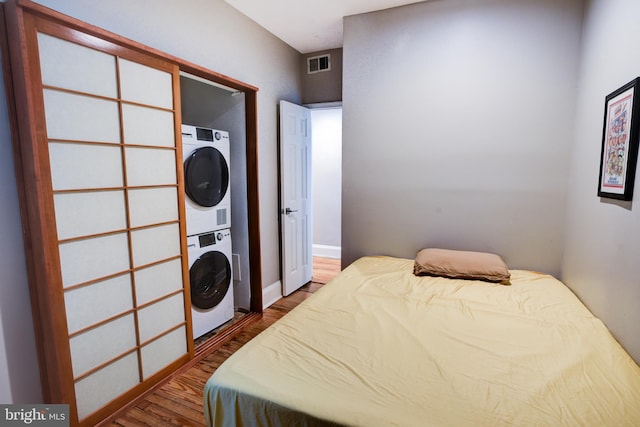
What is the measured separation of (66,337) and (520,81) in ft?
10.5

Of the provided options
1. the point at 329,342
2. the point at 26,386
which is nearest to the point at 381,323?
the point at 329,342

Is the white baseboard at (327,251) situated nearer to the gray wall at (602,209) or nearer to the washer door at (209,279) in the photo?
the washer door at (209,279)

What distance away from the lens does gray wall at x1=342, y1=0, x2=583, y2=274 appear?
2.28 metres

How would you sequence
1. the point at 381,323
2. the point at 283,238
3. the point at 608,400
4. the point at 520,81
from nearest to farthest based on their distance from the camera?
the point at 608,400 → the point at 381,323 → the point at 520,81 → the point at 283,238

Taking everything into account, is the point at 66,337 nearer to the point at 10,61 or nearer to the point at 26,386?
the point at 26,386

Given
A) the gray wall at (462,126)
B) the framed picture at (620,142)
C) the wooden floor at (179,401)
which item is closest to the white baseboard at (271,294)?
the wooden floor at (179,401)

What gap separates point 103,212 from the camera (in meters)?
1.65

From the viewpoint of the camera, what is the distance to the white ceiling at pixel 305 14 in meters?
2.51

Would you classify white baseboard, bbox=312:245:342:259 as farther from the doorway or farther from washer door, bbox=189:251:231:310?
washer door, bbox=189:251:231:310

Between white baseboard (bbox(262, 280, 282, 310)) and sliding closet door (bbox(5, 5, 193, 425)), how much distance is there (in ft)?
3.62

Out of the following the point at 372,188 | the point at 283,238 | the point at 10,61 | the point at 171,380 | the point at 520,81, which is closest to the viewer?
the point at 10,61

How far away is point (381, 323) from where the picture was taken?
1562 mm

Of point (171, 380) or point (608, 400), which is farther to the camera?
point (171, 380)

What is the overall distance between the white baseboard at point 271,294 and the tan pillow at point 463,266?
1569mm
